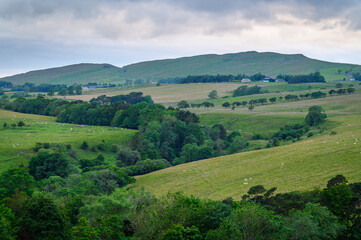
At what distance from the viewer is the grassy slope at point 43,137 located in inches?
3233

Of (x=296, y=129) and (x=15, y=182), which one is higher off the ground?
(x=15, y=182)

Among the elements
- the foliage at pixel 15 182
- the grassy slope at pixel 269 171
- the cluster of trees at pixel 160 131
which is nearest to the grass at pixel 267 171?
the grassy slope at pixel 269 171

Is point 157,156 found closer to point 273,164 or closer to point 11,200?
point 273,164

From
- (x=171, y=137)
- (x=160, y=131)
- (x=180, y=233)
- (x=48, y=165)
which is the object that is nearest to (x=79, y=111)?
(x=160, y=131)

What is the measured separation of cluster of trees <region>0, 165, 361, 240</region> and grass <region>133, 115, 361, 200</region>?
10.7 meters

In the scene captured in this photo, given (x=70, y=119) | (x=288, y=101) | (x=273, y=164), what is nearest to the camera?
(x=273, y=164)

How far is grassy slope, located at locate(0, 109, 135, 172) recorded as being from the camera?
3233 inches

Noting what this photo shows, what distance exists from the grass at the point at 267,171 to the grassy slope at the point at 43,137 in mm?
26801

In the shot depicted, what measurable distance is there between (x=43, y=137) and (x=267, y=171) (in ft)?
210

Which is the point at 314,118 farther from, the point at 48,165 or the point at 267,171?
the point at 48,165

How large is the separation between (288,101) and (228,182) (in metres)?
129

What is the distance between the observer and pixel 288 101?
181500mm

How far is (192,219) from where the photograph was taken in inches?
1449

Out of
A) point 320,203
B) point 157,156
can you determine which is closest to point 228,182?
point 320,203
